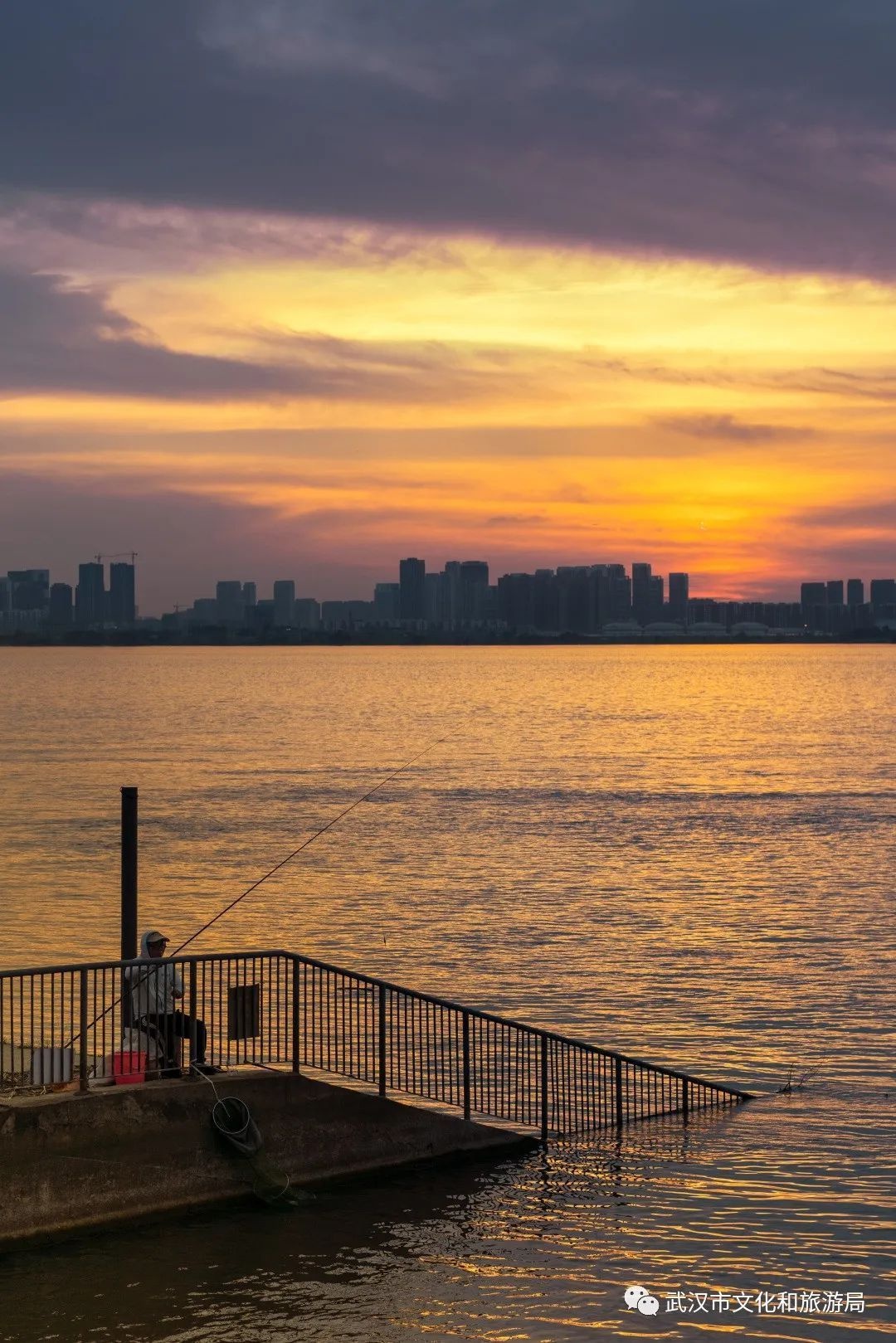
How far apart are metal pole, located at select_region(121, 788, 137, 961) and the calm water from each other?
15.1 ft

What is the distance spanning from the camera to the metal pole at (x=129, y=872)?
850 inches

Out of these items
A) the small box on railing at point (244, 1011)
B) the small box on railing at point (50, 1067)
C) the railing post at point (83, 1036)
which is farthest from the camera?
the small box on railing at point (244, 1011)

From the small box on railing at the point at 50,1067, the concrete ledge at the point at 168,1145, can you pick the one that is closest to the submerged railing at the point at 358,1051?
the small box on railing at the point at 50,1067

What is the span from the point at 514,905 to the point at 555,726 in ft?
356

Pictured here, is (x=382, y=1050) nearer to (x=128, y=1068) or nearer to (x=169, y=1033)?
(x=169, y=1033)

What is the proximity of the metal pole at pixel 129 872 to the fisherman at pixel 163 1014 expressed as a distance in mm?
2859

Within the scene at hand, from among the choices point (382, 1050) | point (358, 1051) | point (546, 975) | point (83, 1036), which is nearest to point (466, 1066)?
point (382, 1050)

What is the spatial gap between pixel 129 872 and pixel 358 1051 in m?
7.31

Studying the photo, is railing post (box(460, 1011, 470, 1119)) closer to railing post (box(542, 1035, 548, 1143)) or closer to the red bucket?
railing post (box(542, 1035, 548, 1143))

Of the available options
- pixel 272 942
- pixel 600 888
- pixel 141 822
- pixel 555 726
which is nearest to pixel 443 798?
pixel 141 822

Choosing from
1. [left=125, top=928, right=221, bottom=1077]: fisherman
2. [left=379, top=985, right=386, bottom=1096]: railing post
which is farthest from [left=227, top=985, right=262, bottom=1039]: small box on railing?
[left=379, top=985, right=386, bottom=1096]: railing post

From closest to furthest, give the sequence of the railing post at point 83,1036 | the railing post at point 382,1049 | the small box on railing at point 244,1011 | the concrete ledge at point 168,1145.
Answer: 1. the concrete ledge at point 168,1145
2. the railing post at point 83,1036
3. the small box on railing at point 244,1011
4. the railing post at point 382,1049

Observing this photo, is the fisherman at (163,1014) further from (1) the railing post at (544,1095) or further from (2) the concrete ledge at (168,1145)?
(1) the railing post at (544,1095)

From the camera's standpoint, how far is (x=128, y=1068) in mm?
18094
